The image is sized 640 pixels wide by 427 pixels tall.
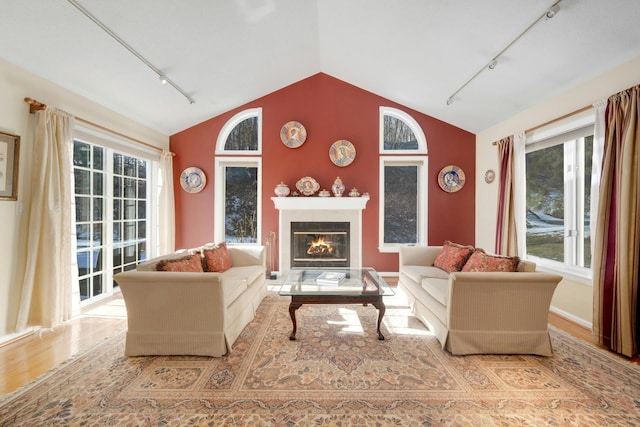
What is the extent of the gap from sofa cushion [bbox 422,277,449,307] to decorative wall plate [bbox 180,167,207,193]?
4.20 m

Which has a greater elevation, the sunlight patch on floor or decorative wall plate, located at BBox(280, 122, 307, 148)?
decorative wall plate, located at BBox(280, 122, 307, 148)

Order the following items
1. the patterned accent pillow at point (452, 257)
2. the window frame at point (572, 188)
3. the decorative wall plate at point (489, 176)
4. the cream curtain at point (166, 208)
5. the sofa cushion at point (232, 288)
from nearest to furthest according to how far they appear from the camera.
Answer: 1. the sofa cushion at point (232, 288)
2. the window frame at point (572, 188)
3. the patterned accent pillow at point (452, 257)
4. the decorative wall plate at point (489, 176)
5. the cream curtain at point (166, 208)

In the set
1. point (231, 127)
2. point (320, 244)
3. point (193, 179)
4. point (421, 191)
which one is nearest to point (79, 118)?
point (193, 179)

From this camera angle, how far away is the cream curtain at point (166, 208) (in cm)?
483

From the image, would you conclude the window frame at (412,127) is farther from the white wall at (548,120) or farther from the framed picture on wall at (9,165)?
the framed picture on wall at (9,165)

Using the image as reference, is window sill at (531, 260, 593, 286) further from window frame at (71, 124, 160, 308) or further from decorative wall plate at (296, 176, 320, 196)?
window frame at (71, 124, 160, 308)

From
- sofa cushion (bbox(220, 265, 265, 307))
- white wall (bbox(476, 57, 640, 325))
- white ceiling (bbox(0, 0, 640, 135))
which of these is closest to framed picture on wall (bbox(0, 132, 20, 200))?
white ceiling (bbox(0, 0, 640, 135))

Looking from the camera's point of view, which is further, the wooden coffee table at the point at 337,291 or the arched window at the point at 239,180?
the arched window at the point at 239,180

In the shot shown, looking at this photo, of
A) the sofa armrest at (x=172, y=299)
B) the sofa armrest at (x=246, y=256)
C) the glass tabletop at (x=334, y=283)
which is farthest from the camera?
the sofa armrest at (x=246, y=256)

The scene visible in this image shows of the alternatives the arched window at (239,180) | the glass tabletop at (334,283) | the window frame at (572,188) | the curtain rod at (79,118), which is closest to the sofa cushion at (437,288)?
the glass tabletop at (334,283)

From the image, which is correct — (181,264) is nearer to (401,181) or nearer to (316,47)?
(316,47)

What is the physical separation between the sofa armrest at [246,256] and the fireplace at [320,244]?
1.33 metres

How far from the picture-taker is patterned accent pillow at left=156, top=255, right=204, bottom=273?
8.25 feet

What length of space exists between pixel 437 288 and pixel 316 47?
395 cm
